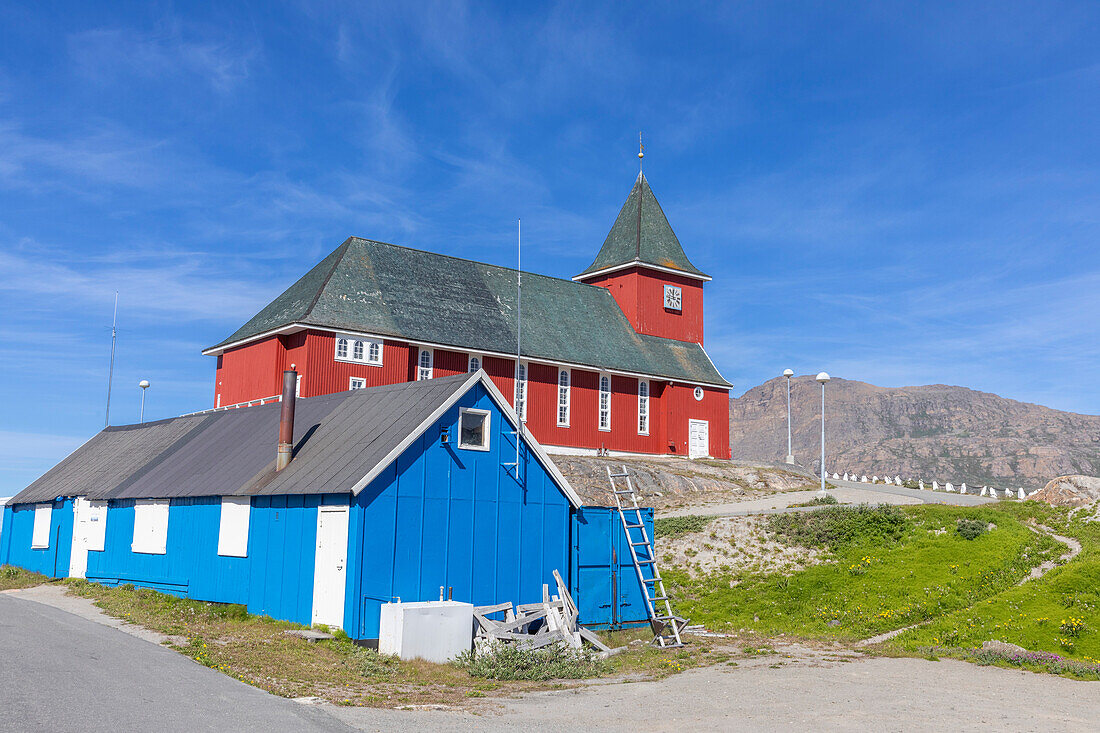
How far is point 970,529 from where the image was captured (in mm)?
31406

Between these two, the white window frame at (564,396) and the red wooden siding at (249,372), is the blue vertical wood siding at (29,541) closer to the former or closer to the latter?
the red wooden siding at (249,372)

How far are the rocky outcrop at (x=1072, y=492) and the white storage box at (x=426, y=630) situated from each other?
2827 centimetres

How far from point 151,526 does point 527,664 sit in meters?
14.8

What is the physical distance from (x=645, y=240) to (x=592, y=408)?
11.8m

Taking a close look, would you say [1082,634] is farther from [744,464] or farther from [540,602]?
[744,464]

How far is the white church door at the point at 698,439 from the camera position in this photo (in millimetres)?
53719

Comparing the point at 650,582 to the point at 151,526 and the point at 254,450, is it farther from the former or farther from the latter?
the point at 151,526

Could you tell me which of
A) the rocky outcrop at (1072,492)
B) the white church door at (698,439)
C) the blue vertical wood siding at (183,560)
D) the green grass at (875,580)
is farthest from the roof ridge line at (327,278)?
the rocky outcrop at (1072,492)

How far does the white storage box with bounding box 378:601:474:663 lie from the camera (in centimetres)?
1802

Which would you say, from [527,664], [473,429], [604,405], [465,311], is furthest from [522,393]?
[527,664]

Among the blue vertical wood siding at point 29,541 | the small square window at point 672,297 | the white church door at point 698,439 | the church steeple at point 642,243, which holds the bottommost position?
Answer: the blue vertical wood siding at point 29,541

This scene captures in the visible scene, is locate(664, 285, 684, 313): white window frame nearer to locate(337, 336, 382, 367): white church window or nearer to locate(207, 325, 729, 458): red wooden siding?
locate(207, 325, 729, 458): red wooden siding

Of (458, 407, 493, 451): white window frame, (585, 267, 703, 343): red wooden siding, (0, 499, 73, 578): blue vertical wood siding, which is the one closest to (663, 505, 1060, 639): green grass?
(458, 407, 493, 451): white window frame

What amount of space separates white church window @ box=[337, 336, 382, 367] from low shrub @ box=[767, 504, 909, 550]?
1822cm
